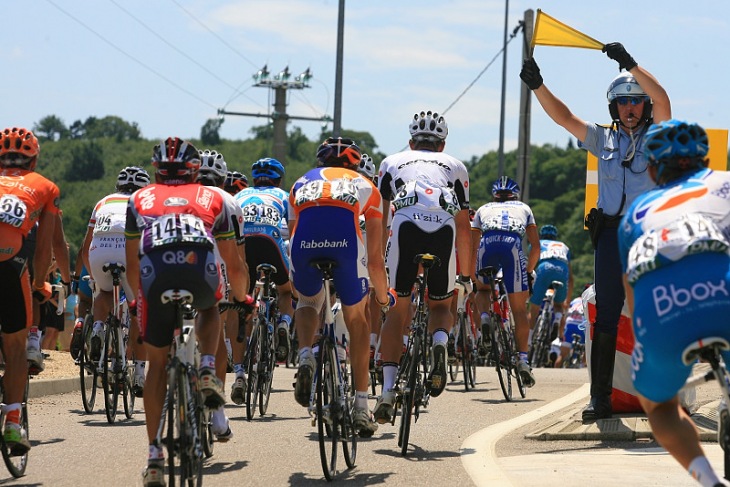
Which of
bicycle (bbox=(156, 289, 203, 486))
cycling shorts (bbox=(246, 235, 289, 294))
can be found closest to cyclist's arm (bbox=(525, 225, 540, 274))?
cycling shorts (bbox=(246, 235, 289, 294))

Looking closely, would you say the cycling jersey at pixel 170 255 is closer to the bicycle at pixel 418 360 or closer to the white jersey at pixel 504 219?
the bicycle at pixel 418 360

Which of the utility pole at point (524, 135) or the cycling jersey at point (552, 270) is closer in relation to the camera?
the cycling jersey at point (552, 270)

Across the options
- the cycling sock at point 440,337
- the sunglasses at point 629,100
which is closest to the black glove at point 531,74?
the sunglasses at point 629,100

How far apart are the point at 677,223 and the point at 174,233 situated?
9.07 ft

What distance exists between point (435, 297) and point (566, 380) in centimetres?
745

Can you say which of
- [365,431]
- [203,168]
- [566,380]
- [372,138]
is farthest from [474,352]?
[372,138]

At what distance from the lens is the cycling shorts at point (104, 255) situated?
41.8ft

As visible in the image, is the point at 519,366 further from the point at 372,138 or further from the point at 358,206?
the point at 372,138

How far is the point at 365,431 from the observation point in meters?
9.02

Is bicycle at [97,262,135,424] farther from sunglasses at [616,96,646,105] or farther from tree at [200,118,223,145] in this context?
tree at [200,118,223,145]

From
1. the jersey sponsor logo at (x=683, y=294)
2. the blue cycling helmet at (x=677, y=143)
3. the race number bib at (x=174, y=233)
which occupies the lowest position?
the jersey sponsor logo at (x=683, y=294)

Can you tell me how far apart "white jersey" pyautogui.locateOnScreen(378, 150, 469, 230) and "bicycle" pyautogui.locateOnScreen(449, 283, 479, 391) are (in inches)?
180

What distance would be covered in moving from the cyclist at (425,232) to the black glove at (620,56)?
1.43 metres

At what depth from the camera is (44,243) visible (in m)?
9.02
